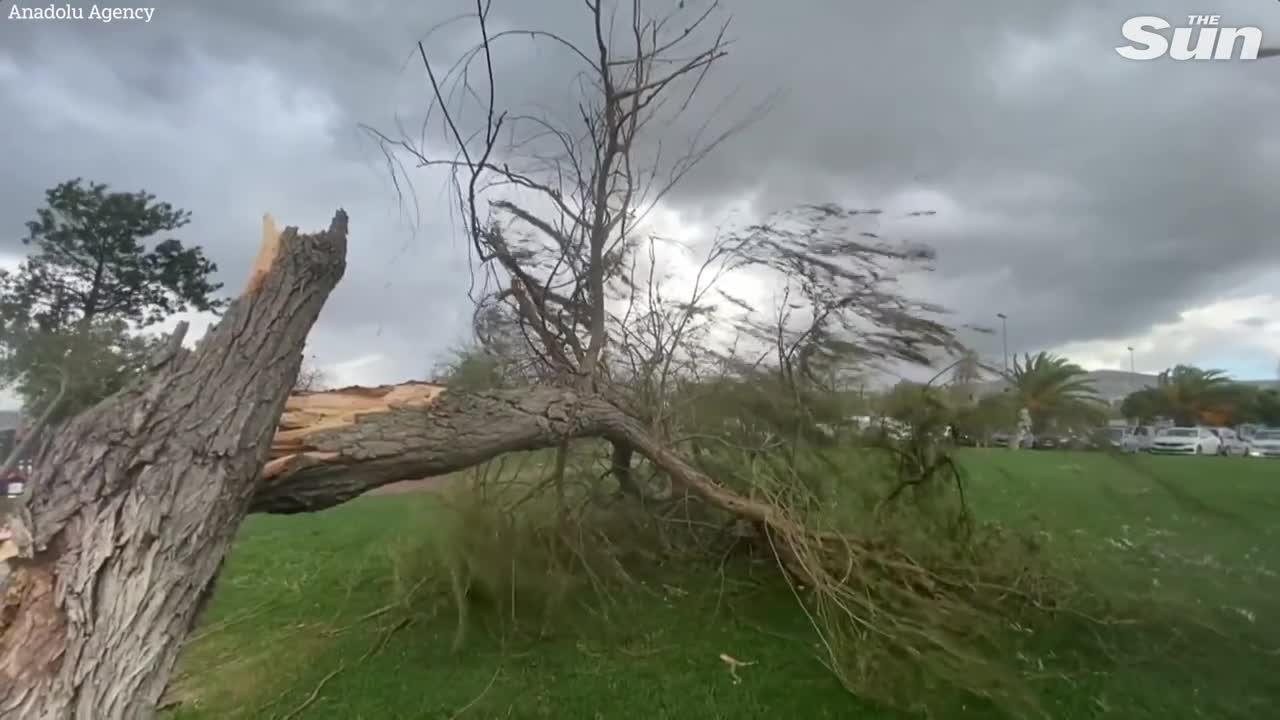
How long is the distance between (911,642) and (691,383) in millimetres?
2503

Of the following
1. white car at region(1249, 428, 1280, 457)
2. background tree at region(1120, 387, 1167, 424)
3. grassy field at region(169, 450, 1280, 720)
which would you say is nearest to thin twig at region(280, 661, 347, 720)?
grassy field at region(169, 450, 1280, 720)

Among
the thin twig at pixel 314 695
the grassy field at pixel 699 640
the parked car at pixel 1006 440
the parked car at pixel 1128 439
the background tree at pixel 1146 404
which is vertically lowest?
the thin twig at pixel 314 695

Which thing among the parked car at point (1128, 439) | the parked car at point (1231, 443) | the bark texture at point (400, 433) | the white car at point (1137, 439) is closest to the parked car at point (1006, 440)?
the parked car at point (1128, 439)

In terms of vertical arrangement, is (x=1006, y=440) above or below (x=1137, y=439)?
below

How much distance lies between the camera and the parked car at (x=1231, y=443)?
1206cm

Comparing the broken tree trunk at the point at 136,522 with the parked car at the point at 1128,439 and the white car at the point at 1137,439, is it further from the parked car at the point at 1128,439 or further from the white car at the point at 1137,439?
the white car at the point at 1137,439

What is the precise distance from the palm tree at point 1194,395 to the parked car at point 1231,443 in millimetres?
1429

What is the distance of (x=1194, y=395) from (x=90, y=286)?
12.6m

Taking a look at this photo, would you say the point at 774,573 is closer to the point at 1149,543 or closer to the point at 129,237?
the point at 1149,543

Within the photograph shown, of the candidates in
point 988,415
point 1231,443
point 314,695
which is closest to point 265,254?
point 314,695

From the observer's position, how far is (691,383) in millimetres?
6242

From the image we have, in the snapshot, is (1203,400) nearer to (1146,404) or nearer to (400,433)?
(1146,404)

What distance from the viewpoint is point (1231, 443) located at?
13.0m

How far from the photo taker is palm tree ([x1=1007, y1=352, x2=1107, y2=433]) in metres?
5.90
